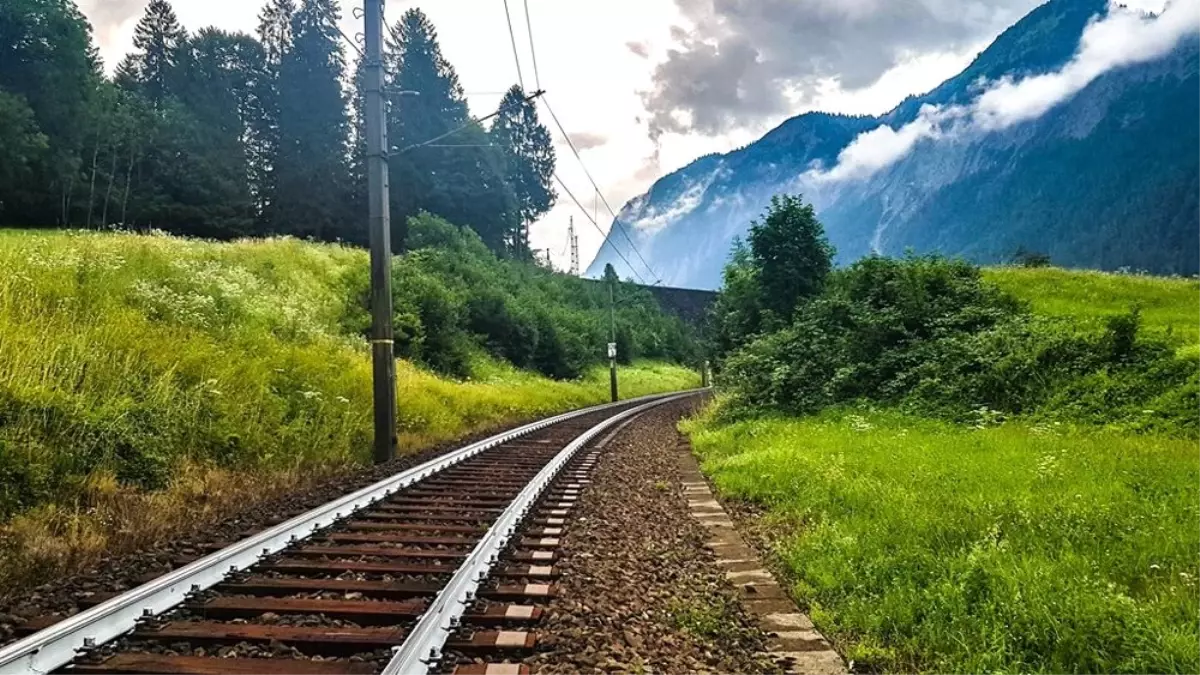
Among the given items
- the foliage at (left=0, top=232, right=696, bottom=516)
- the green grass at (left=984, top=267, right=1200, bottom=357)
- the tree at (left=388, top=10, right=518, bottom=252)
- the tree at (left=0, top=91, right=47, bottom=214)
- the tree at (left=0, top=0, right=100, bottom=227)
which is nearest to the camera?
the foliage at (left=0, top=232, right=696, bottom=516)

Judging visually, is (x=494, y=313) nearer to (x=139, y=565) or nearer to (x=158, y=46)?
(x=139, y=565)

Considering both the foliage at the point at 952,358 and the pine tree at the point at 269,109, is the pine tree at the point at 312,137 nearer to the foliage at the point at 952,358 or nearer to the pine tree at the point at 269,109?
the pine tree at the point at 269,109

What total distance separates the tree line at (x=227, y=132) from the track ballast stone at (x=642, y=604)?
31.3 metres

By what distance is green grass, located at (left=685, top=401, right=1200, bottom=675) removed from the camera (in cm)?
349

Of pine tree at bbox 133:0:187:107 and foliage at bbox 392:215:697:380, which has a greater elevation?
pine tree at bbox 133:0:187:107

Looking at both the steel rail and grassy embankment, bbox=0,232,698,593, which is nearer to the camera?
the steel rail

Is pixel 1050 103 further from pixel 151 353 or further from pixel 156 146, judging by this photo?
pixel 151 353

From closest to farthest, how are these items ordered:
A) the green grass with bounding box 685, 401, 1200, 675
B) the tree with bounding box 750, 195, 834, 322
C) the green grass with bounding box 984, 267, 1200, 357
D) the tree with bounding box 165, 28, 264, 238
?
the green grass with bounding box 685, 401, 1200, 675
the green grass with bounding box 984, 267, 1200, 357
the tree with bounding box 750, 195, 834, 322
the tree with bounding box 165, 28, 264, 238

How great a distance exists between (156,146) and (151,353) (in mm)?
43920

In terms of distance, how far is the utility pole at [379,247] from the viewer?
10.3 metres

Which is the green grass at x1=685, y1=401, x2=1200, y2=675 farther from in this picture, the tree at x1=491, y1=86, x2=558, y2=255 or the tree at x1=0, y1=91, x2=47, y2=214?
the tree at x1=491, y1=86, x2=558, y2=255

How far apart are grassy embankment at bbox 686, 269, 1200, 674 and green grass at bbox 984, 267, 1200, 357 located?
9.09 meters

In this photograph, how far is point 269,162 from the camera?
50.9 metres

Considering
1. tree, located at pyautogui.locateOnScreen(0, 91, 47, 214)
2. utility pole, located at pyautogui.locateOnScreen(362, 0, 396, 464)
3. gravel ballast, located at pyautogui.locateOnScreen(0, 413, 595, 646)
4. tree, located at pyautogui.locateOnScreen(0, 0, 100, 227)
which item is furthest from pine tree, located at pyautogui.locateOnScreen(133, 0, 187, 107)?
gravel ballast, located at pyautogui.locateOnScreen(0, 413, 595, 646)
